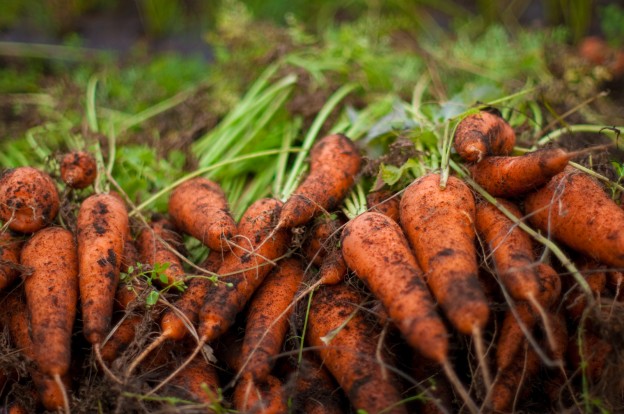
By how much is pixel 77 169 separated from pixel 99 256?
0.55 metres

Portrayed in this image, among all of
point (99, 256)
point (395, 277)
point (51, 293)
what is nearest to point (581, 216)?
point (395, 277)

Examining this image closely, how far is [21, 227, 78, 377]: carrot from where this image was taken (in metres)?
1.67

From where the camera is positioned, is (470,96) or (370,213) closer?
(370,213)

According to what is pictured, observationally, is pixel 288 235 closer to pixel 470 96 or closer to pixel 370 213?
pixel 370 213

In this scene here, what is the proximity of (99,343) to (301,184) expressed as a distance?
43.9 inches

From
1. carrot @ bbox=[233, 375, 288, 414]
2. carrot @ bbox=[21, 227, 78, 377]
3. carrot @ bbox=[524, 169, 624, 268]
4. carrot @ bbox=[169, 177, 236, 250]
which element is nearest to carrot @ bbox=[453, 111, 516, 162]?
carrot @ bbox=[524, 169, 624, 268]

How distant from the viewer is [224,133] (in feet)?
9.95

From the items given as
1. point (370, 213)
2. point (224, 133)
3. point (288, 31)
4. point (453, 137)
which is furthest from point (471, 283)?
point (288, 31)

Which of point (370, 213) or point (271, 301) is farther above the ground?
point (370, 213)

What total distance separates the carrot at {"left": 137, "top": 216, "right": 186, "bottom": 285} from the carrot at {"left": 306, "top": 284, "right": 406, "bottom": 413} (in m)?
0.58

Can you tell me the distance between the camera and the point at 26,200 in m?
2.05

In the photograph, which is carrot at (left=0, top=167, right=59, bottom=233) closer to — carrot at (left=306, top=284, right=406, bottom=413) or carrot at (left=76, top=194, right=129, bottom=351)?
carrot at (left=76, top=194, right=129, bottom=351)

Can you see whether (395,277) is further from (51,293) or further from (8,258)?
(8,258)

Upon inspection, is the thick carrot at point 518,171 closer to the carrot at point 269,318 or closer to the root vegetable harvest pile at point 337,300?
the root vegetable harvest pile at point 337,300
